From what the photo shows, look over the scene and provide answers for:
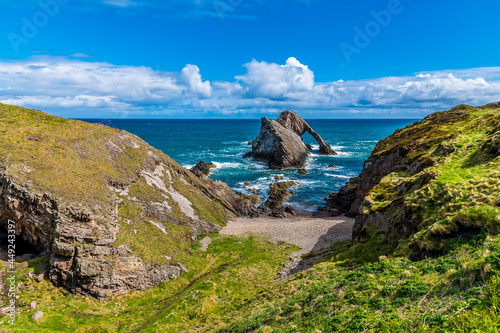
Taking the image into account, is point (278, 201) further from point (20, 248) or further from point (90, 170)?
point (20, 248)

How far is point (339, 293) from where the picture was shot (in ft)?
46.0

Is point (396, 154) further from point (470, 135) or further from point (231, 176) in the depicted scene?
point (231, 176)

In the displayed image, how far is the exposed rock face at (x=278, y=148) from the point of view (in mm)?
94000

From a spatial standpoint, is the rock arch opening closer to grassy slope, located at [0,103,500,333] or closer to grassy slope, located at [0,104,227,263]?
grassy slope, located at [0,103,500,333]

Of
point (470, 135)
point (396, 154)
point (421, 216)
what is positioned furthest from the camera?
point (396, 154)

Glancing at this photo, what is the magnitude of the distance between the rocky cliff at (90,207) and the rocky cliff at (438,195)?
80.0ft

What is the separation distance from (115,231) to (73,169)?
1048cm

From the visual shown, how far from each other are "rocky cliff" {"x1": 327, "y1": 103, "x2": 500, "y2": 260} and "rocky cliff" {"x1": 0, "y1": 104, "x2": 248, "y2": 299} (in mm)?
24380

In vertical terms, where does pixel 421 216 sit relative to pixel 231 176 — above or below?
above

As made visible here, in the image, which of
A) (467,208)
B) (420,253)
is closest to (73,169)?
(420,253)

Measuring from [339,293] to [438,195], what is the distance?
12971 millimetres

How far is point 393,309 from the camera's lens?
10883 mm

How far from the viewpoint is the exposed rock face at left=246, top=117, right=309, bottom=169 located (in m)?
94.0

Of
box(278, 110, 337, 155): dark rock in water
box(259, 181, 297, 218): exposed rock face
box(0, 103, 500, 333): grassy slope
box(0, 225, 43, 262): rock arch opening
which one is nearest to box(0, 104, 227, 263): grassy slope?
box(0, 103, 500, 333): grassy slope
